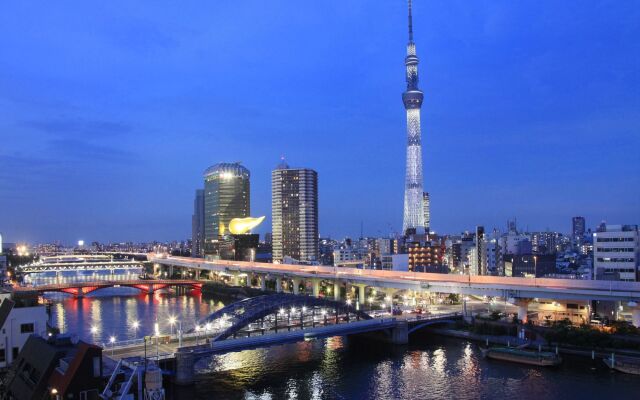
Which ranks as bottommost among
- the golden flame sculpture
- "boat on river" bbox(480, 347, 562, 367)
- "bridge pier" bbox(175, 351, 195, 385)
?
"boat on river" bbox(480, 347, 562, 367)

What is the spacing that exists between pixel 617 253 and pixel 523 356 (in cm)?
2166

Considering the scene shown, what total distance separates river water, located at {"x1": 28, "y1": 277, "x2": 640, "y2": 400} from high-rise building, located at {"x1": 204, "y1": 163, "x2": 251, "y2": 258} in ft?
356

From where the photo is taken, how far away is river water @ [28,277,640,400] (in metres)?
24.7

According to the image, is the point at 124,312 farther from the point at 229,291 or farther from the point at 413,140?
the point at 413,140

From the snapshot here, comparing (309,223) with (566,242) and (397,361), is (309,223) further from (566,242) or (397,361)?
(397,361)

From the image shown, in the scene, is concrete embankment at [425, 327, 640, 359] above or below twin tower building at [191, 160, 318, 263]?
below

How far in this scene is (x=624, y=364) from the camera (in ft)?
90.5

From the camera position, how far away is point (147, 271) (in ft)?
355

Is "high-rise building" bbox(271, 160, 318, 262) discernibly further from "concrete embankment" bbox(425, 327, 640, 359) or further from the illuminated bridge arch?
the illuminated bridge arch

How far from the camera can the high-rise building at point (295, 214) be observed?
131m

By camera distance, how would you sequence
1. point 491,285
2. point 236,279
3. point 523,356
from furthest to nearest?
1. point 236,279
2. point 491,285
3. point 523,356

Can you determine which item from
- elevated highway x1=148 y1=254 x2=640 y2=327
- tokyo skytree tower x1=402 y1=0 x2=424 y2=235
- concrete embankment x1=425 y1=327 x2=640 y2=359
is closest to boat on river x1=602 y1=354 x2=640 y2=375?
concrete embankment x1=425 y1=327 x2=640 y2=359

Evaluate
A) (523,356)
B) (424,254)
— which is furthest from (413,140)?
(523,356)

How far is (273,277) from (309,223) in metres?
65.5
